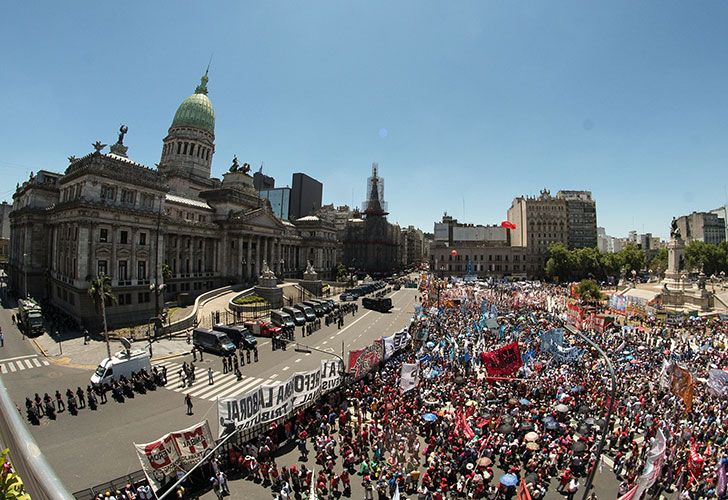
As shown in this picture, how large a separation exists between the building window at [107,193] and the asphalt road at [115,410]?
17593 mm

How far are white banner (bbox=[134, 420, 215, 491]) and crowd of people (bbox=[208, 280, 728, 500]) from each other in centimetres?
248

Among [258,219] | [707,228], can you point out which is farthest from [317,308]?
[707,228]

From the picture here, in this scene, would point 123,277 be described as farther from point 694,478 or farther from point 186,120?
point 694,478

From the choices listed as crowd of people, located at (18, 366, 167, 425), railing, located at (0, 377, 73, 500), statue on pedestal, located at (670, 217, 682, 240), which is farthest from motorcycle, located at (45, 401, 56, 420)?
statue on pedestal, located at (670, 217, 682, 240)

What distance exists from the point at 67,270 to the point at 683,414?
6348cm

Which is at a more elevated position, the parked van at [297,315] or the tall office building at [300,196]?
the tall office building at [300,196]

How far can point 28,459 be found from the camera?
231 inches

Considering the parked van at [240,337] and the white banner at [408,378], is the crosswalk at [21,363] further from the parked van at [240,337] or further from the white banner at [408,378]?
the white banner at [408,378]

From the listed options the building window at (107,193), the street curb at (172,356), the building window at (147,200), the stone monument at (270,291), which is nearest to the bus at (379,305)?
the stone monument at (270,291)

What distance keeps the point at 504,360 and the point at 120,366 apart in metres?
25.7

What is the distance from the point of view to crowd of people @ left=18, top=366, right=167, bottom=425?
835 inches

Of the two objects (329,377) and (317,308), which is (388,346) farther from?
(317,308)

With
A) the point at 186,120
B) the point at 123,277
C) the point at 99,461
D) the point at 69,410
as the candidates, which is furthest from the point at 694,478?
the point at 186,120

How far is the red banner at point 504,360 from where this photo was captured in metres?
22.4
